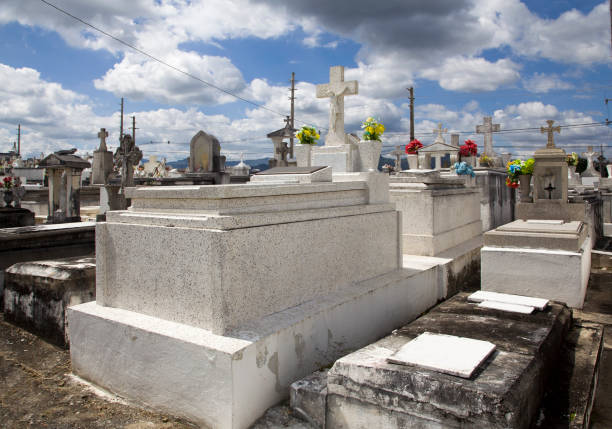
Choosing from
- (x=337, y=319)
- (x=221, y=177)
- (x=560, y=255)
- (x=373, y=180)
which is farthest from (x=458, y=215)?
(x=221, y=177)

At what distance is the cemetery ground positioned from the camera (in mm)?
2898

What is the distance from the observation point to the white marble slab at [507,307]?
382cm

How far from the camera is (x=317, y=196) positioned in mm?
4152

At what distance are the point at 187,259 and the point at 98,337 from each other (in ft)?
3.74

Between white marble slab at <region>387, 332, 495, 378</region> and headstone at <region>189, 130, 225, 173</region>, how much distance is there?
10.7 meters

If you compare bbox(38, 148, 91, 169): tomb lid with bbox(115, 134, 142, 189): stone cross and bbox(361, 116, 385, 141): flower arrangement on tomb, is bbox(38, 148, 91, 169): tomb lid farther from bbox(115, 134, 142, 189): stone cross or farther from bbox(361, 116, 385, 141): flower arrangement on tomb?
bbox(361, 116, 385, 141): flower arrangement on tomb

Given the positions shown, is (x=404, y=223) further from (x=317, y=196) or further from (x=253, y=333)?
(x=253, y=333)

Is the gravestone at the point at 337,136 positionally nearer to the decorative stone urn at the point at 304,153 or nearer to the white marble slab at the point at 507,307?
the decorative stone urn at the point at 304,153

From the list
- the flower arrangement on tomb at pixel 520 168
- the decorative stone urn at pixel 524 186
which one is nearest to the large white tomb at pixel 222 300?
the decorative stone urn at pixel 524 186

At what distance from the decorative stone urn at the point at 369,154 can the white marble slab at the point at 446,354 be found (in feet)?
10.5

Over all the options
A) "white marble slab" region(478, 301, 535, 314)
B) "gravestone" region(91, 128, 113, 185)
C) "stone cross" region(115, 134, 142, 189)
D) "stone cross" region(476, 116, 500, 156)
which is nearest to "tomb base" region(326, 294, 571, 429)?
"white marble slab" region(478, 301, 535, 314)

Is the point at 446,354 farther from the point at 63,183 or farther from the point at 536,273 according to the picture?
the point at 63,183

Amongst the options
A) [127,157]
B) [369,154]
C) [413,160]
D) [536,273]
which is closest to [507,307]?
[536,273]

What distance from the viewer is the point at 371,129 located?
19.8ft
